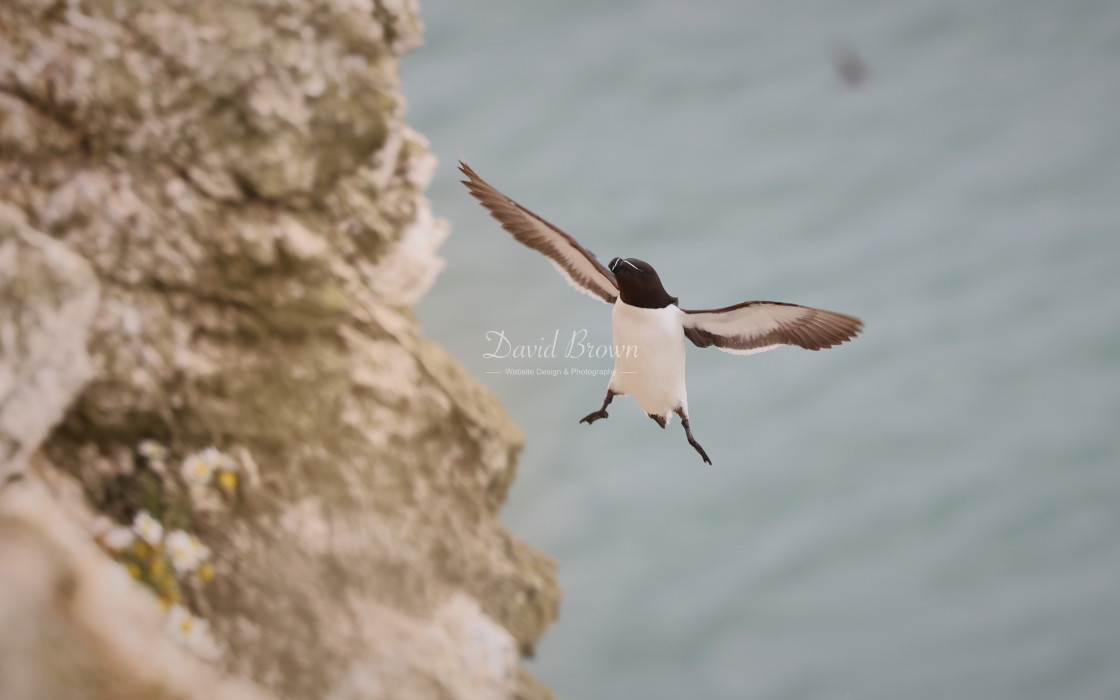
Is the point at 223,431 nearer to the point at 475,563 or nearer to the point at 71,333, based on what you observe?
the point at 71,333

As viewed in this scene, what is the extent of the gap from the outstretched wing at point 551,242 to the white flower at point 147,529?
1.04 metres

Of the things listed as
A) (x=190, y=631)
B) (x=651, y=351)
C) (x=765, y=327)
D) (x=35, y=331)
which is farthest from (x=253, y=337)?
(x=765, y=327)

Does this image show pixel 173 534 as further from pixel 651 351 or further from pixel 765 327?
pixel 765 327

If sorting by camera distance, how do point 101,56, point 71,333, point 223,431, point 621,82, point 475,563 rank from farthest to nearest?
1. point 621,82
2. point 475,563
3. point 223,431
4. point 101,56
5. point 71,333

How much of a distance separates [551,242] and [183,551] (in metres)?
1.10

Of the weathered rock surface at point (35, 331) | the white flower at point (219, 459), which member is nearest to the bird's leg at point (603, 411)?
the white flower at point (219, 459)

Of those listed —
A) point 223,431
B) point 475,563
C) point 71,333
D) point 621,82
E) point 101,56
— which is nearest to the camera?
point 71,333

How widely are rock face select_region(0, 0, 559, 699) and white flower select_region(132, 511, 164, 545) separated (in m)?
0.07

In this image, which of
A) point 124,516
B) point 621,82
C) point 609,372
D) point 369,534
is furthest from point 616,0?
point 124,516

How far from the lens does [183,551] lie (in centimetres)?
200

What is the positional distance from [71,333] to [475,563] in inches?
45.2

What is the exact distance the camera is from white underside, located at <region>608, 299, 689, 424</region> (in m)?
1.98

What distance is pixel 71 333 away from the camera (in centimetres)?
191

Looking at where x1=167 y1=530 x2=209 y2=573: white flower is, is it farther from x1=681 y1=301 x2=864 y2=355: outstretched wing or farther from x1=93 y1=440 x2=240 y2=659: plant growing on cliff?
x1=681 y1=301 x2=864 y2=355: outstretched wing
